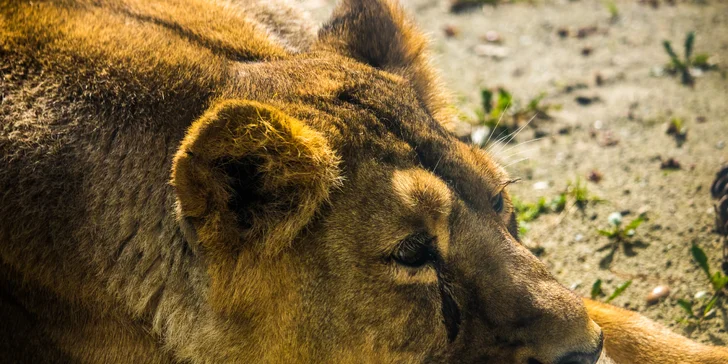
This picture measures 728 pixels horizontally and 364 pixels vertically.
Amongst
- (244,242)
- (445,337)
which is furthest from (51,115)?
(445,337)

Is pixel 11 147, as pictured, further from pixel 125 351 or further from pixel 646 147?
pixel 646 147

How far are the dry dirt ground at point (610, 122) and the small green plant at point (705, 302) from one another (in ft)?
0.14

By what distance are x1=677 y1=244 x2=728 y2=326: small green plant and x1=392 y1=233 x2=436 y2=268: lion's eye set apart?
204cm

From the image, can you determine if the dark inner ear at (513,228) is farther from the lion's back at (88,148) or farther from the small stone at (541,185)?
the small stone at (541,185)

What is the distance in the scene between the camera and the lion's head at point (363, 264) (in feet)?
10.8

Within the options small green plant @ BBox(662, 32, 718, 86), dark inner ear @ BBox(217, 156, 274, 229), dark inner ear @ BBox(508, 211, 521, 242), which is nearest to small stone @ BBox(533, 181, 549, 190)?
small green plant @ BBox(662, 32, 718, 86)

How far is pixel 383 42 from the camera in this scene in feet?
13.9

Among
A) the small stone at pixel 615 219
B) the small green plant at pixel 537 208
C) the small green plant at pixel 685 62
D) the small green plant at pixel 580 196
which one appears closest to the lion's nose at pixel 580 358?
the small stone at pixel 615 219

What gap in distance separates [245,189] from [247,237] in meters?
0.20

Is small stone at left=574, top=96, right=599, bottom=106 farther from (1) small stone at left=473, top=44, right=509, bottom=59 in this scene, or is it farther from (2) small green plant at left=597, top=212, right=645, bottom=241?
(2) small green plant at left=597, top=212, right=645, bottom=241

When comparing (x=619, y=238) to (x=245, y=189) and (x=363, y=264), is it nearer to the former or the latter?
(x=363, y=264)

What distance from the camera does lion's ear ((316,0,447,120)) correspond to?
13.8 feet

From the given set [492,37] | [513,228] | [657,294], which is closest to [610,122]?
[492,37]

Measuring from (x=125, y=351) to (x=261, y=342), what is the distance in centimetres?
68
